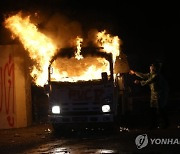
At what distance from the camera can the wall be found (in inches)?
746

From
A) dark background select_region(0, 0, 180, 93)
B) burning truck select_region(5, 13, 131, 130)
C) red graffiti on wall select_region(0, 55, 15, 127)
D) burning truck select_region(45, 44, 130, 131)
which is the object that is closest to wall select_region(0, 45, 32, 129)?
red graffiti on wall select_region(0, 55, 15, 127)

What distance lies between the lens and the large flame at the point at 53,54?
15.9 metres

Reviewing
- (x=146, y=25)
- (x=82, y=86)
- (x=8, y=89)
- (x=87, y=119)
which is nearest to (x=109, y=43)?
(x=82, y=86)

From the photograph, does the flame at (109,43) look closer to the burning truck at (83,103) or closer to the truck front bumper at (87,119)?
the burning truck at (83,103)

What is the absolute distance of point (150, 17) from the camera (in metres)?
36.8

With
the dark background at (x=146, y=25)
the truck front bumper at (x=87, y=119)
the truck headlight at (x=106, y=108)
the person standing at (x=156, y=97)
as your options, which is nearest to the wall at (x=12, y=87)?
the truck front bumper at (x=87, y=119)

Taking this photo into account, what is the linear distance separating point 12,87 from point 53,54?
7.53 feet

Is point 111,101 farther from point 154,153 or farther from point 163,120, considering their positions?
point 154,153

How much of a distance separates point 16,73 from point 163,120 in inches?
244

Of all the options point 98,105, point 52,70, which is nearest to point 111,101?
point 98,105

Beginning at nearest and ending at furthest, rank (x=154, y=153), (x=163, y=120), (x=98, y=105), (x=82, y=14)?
(x=154, y=153) < (x=98, y=105) < (x=163, y=120) < (x=82, y=14)

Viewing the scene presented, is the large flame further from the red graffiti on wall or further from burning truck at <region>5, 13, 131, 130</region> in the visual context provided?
the red graffiti on wall

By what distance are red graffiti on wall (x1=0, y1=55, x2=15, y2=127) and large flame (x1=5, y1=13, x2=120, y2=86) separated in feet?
3.07

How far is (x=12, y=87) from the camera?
19125mm
